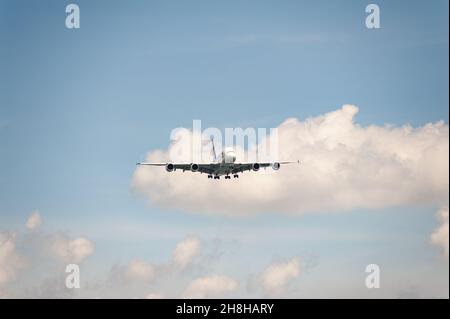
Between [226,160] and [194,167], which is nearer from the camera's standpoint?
[226,160]

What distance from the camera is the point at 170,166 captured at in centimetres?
18975
